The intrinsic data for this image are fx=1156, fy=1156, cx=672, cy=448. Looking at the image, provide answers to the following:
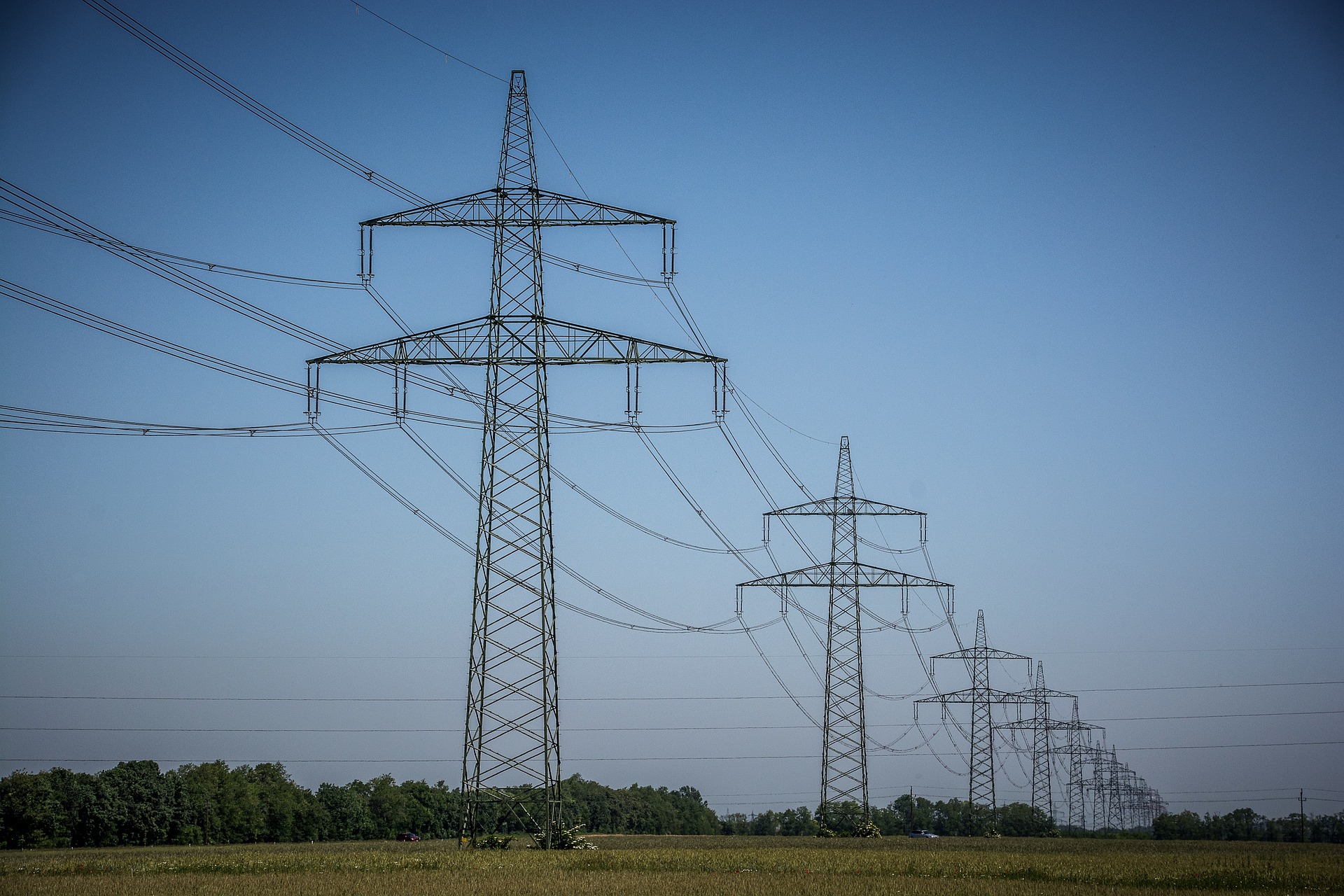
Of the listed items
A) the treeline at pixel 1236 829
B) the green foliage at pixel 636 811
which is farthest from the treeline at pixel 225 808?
the treeline at pixel 1236 829

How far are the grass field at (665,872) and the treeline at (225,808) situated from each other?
8.61 m

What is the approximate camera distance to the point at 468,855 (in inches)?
1211

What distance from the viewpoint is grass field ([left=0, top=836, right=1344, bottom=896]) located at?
80.9ft

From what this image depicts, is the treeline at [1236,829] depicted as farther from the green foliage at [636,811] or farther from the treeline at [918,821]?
the green foliage at [636,811]

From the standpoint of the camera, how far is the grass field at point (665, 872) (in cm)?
2466

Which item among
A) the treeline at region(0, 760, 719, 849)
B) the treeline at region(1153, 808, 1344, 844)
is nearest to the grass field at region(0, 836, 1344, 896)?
the treeline at region(0, 760, 719, 849)

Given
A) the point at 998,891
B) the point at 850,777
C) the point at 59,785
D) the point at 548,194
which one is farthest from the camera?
the point at 59,785

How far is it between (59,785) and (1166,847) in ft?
239

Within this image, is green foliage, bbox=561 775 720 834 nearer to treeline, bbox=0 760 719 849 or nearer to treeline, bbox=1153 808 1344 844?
treeline, bbox=0 760 719 849

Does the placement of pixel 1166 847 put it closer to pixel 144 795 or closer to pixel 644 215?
pixel 644 215

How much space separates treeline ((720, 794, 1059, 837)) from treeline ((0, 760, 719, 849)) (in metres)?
14.3

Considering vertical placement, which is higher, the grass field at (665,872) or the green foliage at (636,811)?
the grass field at (665,872)

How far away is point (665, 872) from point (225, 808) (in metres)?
81.1

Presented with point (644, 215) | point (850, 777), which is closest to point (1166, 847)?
point (850, 777)
